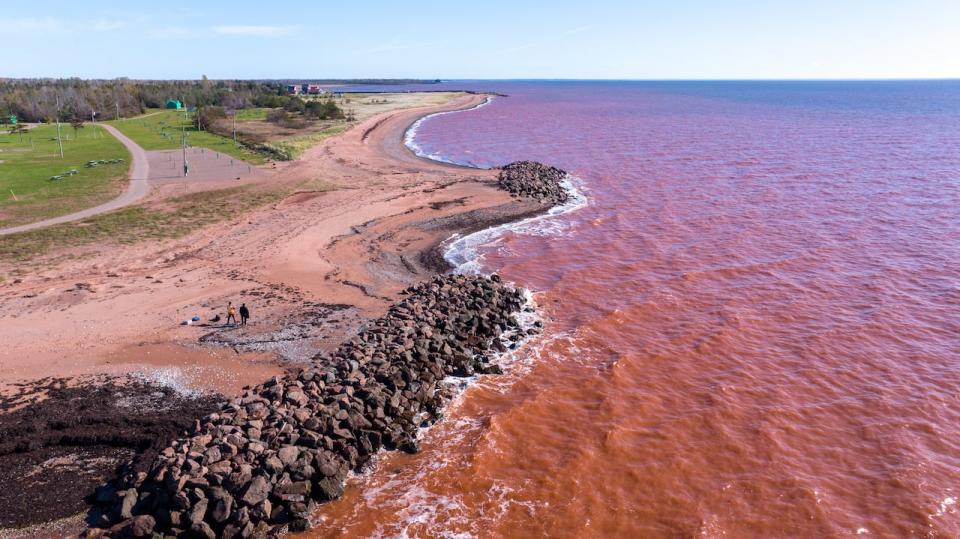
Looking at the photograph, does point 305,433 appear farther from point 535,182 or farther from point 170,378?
point 535,182

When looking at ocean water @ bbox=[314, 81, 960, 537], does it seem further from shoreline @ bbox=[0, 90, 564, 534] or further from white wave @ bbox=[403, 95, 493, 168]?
white wave @ bbox=[403, 95, 493, 168]

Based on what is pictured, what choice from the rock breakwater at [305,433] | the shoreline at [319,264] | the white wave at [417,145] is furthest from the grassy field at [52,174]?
the white wave at [417,145]

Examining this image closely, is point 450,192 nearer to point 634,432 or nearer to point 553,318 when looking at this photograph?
point 553,318

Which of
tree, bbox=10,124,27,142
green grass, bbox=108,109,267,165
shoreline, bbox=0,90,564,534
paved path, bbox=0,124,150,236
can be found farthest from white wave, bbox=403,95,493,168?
tree, bbox=10,124,27,142

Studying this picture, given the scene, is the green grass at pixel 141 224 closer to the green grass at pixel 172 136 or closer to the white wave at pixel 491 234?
the green grass at pixel 172 136

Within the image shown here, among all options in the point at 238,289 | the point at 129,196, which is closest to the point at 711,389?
the point at 238,289
